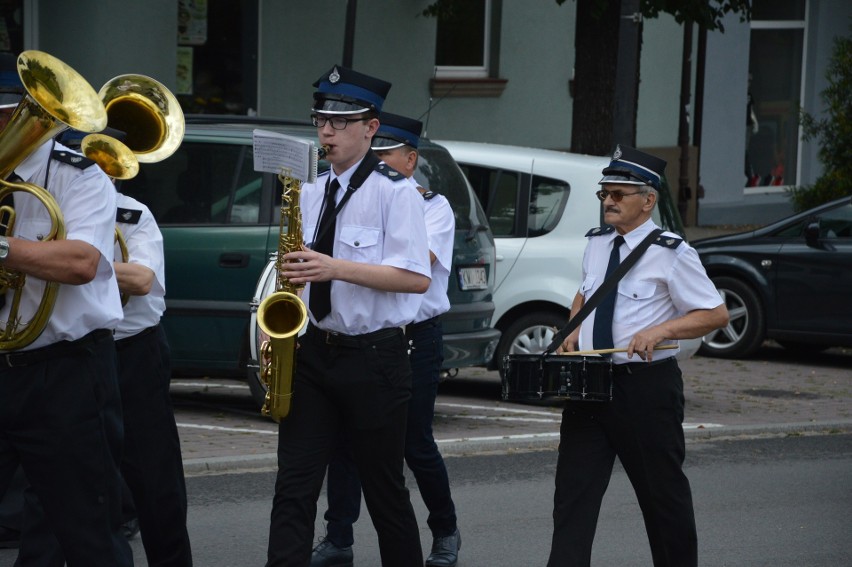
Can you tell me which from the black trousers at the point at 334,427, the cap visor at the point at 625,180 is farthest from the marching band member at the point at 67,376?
the cap visor at the point at 625,180

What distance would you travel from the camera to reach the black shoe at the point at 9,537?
258 inches

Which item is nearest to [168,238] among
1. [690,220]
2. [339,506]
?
[339,506]

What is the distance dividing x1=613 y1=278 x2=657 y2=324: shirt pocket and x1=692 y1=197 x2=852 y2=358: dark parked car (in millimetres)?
7669

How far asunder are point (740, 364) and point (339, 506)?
7.63 m

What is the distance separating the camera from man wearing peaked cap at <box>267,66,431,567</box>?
5172 millimetres

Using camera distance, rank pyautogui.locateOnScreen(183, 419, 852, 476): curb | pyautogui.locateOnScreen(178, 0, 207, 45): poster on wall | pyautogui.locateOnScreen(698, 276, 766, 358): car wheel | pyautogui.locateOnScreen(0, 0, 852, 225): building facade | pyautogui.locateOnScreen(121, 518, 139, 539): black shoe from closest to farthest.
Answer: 1. pyautogui.locateOnScreen(121, 518, 139, 539): black shoe
2. pyautogui.locateOnScreen(183, 419, 852, 476): curb
3. pyautogui.locateOnScreen(698, 276, 766, 358): car wheel
4. pyautogui.locateOnScreen(0, 0, 852, 225): building facade
5. pyautogui.locateOnScreen(178, 0, 207, 45): poster on wall

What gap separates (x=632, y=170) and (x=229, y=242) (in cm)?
439

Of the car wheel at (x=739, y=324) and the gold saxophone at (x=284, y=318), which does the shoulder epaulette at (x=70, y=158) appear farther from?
the car wheel at (x=739, y=324)

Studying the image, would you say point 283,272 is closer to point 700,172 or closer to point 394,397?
point 394,397

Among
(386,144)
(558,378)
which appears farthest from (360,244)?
(386,144)

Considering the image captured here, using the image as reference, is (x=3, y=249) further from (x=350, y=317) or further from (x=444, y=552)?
(x=444, y=552)

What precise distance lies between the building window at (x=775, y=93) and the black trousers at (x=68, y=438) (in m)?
20.6

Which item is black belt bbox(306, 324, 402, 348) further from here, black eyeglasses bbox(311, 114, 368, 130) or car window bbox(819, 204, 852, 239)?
car window bbox(819, 204, 852, 239)

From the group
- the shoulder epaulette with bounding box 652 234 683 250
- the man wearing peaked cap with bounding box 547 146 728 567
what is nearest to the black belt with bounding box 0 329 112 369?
the man wearing peaked cap with bounding box 547 146 728 567
